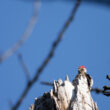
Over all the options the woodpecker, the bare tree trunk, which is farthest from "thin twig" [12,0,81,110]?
the woodpecker

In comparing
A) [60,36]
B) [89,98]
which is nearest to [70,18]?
[60,36]

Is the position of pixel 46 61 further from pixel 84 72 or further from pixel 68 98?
pixel 84 72

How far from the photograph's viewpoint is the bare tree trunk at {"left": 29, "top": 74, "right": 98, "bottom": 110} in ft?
50.1

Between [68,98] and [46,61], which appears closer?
[46,61]

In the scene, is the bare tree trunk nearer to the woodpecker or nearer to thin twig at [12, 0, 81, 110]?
the woodpecker

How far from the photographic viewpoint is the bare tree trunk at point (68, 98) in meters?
15.3

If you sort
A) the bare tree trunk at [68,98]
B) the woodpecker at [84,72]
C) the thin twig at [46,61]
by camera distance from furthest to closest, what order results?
the woodpecker at [84,72] → the bare tree trunk at [68,98] → the thin twig at [46,61]

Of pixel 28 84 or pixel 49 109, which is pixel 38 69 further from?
pixel 49 109

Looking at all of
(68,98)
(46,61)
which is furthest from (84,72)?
(46,61)

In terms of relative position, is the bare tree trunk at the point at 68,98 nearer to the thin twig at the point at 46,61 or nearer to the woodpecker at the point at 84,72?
the woodpecker at the point at 84,72

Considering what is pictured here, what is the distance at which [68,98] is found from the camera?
52.1 feet

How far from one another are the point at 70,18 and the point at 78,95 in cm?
1358

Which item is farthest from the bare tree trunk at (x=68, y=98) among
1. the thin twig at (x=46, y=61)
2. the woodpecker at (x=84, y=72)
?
the thin twig at (x=46, y=61)

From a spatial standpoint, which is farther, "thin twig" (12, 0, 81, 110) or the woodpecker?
the woodpecker
